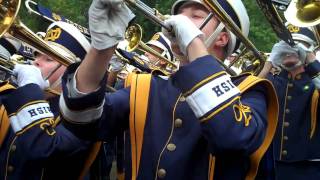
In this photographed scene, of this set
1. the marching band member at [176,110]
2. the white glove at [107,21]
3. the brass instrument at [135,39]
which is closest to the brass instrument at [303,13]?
the marching band member at [176,110]

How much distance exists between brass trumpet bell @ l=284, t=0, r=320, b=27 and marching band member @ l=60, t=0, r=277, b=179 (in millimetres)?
1618

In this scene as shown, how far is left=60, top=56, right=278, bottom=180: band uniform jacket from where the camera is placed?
2.24 meters

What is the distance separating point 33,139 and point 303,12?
7.33 feet

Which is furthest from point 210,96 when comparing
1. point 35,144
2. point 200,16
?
point 35,144

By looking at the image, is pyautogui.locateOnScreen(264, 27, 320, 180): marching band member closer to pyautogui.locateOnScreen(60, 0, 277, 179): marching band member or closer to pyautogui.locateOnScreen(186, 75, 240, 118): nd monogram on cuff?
pyautogui.locateOnScreen(60, 0, 277, 179): marching band member

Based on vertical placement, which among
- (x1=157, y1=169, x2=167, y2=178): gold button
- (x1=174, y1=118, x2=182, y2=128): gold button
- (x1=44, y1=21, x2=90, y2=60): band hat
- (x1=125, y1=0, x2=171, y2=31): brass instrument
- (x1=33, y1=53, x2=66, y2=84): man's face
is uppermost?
(x1=125, y1=0, x2=171, y2=31): brass instrument

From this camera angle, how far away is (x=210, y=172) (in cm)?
236

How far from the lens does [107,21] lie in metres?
2.31

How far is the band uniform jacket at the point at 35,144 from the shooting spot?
2928 millimetres

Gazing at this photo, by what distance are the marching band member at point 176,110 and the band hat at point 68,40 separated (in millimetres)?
1276

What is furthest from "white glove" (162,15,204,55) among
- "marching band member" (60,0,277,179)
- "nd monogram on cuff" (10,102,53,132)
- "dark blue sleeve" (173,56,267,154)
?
"nd monogram on cuff" (10,102,53,132)

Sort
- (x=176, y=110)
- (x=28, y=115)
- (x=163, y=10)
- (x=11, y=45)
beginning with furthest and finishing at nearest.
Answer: (x=163, y=10)
(x=11, y=45)
(x=28, y=115)
(x=176, y=110)

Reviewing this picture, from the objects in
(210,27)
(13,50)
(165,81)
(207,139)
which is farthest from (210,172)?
(13,50)

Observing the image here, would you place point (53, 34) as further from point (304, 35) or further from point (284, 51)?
point (304, 35)
